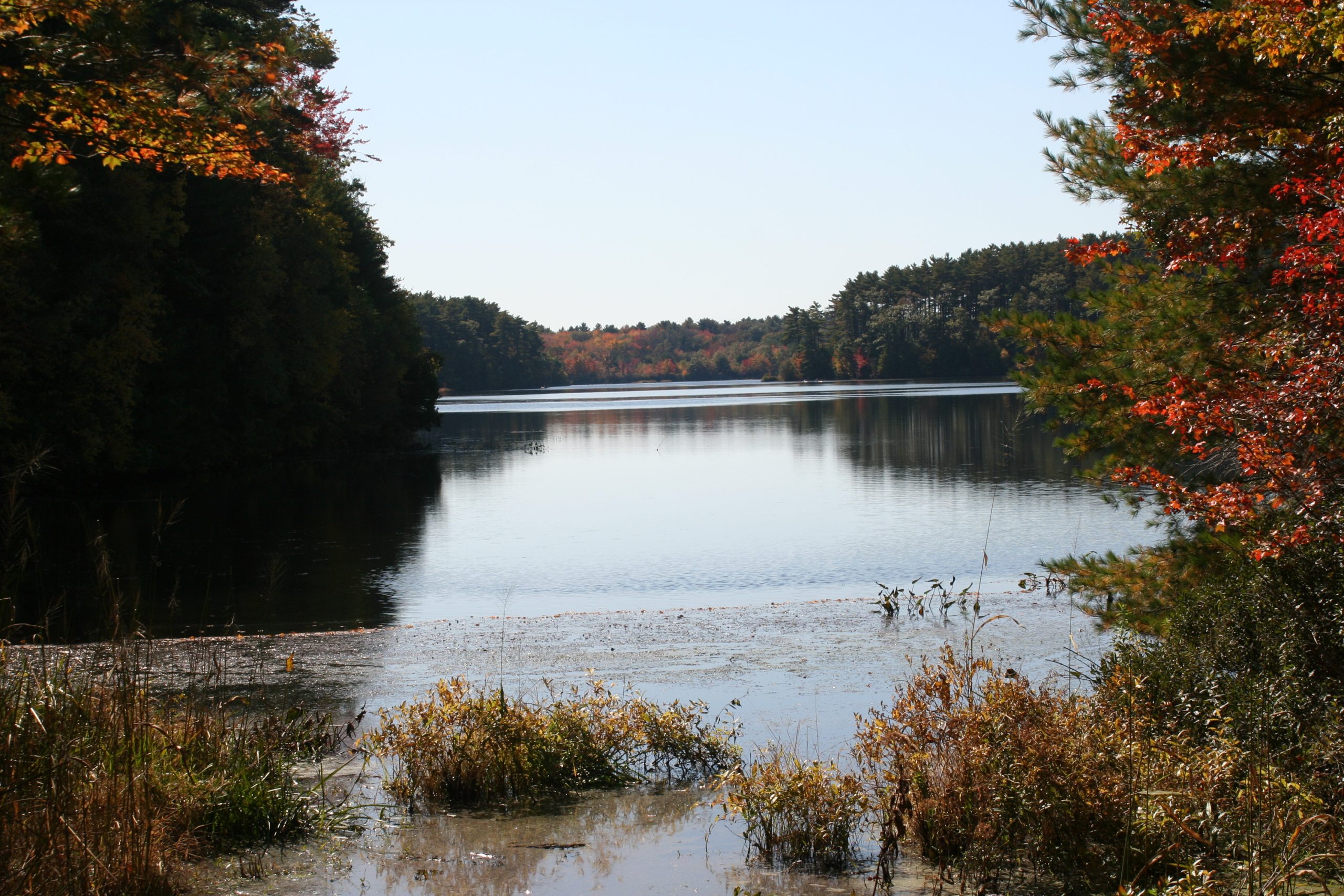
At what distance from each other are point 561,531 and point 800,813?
1993cm

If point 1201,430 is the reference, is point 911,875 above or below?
below

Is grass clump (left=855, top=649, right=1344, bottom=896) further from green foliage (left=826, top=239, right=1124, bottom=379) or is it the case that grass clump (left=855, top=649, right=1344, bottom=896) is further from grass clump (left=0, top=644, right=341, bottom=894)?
green foliage (left=826, top=239, right=1124, bottom=379)

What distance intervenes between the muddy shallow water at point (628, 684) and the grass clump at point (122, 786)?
34 centimetres

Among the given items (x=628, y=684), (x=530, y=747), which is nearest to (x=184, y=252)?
(x=628, y=684)

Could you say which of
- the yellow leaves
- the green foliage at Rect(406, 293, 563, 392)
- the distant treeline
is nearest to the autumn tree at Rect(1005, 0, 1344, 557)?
the yellow leaves

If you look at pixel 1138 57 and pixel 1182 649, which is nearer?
pixel 1182 649

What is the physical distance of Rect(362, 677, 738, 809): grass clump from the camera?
731 centimetres

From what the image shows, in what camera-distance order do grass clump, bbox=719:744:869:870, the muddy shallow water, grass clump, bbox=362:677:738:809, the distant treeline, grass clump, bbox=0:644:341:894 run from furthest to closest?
the distant treeline → grass clump, bbox=362:677:738:809 → grass clump, bbox=719:744:869:870 → the muddy shallow water → grass clump, bbox=0:644:341:894

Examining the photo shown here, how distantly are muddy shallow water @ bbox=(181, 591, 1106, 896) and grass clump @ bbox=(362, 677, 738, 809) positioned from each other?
9.7 inches

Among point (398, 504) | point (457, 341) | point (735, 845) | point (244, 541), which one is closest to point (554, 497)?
point (398, 504)

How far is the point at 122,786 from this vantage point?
557 centimetres

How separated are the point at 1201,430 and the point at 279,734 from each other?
22.5 ft

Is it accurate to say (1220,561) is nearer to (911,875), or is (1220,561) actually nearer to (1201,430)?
(1201,430)

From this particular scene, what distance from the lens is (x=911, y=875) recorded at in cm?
596
